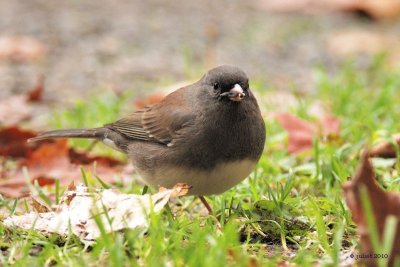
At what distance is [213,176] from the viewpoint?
339cm

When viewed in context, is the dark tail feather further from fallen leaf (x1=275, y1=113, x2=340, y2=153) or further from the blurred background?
the blurred background

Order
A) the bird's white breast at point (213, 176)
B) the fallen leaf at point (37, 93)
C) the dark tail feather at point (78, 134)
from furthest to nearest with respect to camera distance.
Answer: the fallen leaf at point (37, 93), the dark tail feather at point (78, 134), the bird's white breast at point (213, 176)

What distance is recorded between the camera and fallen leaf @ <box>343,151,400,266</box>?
7.77ft

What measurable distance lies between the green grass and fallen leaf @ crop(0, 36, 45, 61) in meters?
2.30

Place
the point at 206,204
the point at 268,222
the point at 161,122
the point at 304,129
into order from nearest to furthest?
the point at 268,222, the point at 206,204, the point at 161,122, the point at 304,129

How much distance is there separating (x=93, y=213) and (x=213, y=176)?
0.69 m

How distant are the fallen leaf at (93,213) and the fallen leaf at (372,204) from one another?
2.76 feet

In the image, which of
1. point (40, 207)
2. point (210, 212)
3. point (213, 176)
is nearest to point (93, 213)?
point (40, 207)

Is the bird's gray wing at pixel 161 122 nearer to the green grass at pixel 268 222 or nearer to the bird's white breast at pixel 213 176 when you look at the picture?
the bird's white breast at pixel 213 176

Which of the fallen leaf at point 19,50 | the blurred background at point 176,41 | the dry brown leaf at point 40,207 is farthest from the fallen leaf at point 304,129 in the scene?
the fallen leaf at point 19,50

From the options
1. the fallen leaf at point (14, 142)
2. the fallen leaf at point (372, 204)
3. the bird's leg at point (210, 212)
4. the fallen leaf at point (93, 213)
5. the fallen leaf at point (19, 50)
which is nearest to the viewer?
the fallen leaf at point (372, 204)

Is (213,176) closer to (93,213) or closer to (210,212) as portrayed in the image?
(210,212)

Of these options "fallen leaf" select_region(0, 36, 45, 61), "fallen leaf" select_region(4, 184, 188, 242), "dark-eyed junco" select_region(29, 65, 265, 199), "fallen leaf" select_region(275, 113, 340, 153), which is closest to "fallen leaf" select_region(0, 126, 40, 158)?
"dark-eyed junco" select_region(29, 65, 265, 199)

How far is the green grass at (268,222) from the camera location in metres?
2.63
